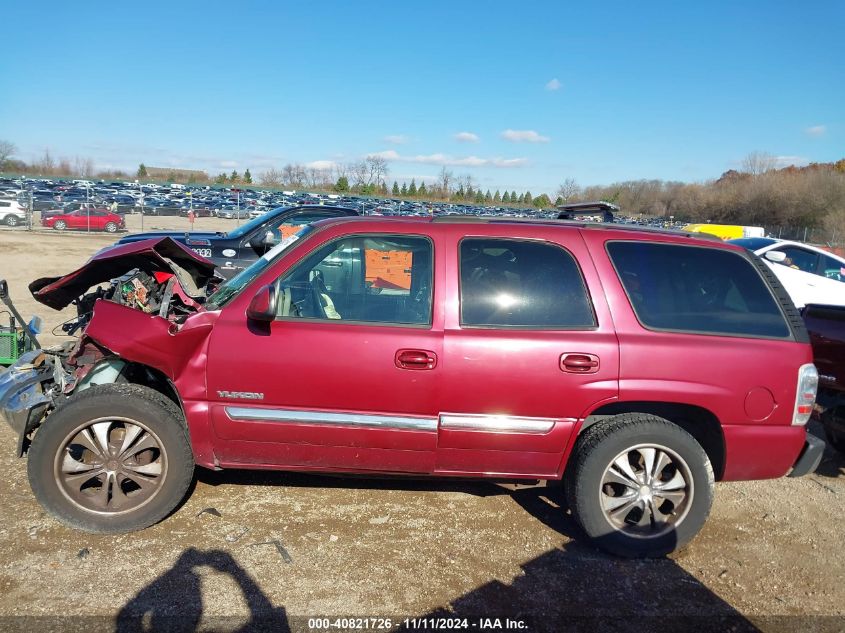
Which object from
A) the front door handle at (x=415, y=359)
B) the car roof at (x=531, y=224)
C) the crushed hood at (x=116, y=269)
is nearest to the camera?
the front door handle at (x=415, y=359)

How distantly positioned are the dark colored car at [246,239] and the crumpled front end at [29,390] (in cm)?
486

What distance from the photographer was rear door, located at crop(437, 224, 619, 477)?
3.38 meters

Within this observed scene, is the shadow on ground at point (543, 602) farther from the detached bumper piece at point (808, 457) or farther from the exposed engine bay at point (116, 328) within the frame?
the exposed engine bay at point (116, 328)

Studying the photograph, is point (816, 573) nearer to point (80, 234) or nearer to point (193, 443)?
point (193, 443)

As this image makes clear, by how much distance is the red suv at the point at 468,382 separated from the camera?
134 inches

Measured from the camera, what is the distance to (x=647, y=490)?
11.7 feet

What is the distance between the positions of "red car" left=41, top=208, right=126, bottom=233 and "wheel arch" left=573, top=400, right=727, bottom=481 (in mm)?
29134

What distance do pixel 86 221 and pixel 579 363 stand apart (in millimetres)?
29415

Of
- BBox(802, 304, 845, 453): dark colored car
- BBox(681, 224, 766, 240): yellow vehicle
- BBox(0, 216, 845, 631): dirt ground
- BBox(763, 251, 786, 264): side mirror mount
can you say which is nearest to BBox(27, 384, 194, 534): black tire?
BBox(0, 216, 845, 631): dirt ground

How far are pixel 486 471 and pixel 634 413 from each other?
0.92 metres

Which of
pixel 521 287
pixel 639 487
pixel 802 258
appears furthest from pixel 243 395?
pixel 802 258

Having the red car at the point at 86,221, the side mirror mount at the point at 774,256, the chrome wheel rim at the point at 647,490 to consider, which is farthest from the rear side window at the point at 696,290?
the red car at the point at 86,221

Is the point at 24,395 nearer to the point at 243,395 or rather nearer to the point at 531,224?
the point at 243,395

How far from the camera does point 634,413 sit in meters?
3.56
